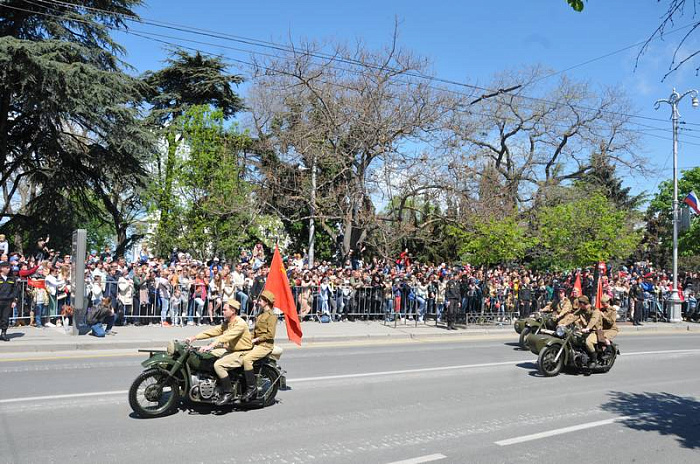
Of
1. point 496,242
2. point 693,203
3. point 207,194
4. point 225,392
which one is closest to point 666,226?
point 693,203

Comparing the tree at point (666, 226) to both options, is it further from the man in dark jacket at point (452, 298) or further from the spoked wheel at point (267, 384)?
the spoked wheel at point (267, 384)

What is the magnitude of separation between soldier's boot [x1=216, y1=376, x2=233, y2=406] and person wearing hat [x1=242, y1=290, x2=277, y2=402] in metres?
0.21

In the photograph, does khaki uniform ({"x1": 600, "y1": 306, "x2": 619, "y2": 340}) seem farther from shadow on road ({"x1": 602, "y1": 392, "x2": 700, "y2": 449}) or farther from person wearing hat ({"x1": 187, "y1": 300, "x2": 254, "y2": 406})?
person wearing hat ({"x1": 187, "y1": 300, "x2": 254, "y2": 406})

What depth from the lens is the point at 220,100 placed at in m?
37.3

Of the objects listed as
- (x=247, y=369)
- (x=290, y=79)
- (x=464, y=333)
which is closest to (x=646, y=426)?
(x=247, y=369)

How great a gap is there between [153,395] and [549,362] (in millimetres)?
7544

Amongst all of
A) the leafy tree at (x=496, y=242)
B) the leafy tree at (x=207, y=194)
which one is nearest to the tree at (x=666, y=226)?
the leafy tree at (x=496, y=242)

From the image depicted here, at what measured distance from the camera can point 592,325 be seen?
38.9ft

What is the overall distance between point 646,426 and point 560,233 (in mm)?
19831

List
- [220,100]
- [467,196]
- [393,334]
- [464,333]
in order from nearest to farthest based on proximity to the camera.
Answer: [393,334] < [464,333] < [467,196] < [220,100]

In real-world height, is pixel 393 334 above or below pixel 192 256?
below

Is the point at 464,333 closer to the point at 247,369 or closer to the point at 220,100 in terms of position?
the point at 247,369

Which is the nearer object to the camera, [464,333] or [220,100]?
[464,333]

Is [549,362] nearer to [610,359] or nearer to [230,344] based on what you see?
[610,359]
